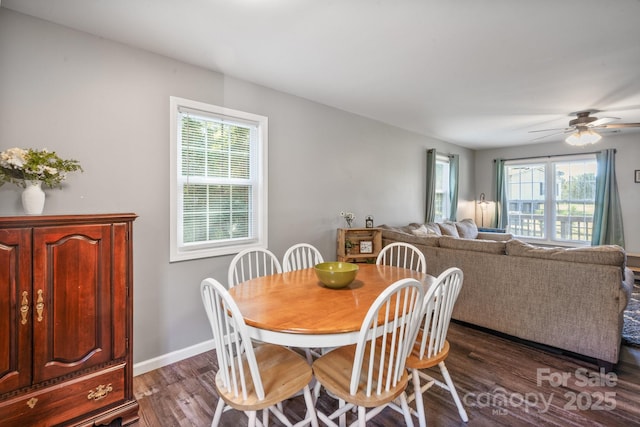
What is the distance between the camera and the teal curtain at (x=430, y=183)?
17.8 ft

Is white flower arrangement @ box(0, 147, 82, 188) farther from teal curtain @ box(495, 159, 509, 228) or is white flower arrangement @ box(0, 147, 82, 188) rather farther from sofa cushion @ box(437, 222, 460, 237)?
teal curtain @ box(495, 159, 509, 228)

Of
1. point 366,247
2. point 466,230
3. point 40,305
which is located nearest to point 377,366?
point 40,305

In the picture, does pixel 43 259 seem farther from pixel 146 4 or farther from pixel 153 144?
pixel 146 4

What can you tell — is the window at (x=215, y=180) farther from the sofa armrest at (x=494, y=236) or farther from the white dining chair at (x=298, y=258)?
the sofa armrest at (x=494, y=236)

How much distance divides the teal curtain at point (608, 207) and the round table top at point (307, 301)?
16.4ft

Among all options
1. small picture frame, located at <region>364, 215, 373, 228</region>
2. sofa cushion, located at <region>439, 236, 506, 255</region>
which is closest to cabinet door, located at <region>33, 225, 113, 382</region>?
small picture frame, located at <region>364, 215, 373, 228</region>

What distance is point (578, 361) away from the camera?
2.60 meters

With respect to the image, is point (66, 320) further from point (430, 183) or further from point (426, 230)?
point (430, 183)

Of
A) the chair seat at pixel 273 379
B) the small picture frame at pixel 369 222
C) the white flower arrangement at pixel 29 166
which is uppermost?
the white flower arrangement at pixel 29 166

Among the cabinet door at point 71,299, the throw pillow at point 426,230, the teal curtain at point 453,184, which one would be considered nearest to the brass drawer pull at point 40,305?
the cabinet door at point 71,299

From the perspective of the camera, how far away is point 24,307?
1.57 metres

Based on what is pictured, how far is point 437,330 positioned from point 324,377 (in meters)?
0.68

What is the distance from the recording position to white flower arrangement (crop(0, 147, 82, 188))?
171cm

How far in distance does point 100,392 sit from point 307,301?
1.32 meters
